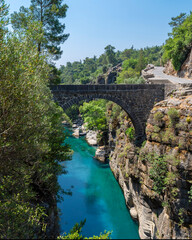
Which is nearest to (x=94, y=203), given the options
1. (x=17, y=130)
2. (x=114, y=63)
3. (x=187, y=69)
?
(x=17, y=130)

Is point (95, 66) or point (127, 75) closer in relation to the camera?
point (127, 75)

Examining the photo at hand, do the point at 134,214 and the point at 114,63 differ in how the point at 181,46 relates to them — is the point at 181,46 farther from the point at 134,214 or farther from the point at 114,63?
the point at 114,63

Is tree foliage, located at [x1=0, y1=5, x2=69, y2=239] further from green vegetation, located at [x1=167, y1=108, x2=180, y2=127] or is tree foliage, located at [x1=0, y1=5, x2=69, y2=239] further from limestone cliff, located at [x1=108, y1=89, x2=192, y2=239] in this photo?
green vegetation, located at [x1=167, y1=108, x2=180, y2=127]

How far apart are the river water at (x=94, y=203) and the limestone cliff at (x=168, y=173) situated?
1870mm

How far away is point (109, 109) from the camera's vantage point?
21.9 metres

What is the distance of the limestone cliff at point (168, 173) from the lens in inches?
316

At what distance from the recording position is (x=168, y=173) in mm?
8609

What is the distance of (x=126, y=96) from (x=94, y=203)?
9839mm

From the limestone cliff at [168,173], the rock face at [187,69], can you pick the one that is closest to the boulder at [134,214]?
the limestone cliff at [168,173]

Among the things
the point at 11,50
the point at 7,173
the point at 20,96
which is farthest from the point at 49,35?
the point at 7,173

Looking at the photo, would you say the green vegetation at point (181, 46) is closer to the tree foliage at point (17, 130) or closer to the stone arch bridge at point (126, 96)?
the stone arch bridge at point (126, 96)

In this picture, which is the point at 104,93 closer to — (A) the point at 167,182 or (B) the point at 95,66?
(A) the point at 167,182

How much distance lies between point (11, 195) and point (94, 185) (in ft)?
43.3

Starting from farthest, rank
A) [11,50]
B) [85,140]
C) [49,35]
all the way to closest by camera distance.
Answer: [85,140]
[49,35]
[11,50]
